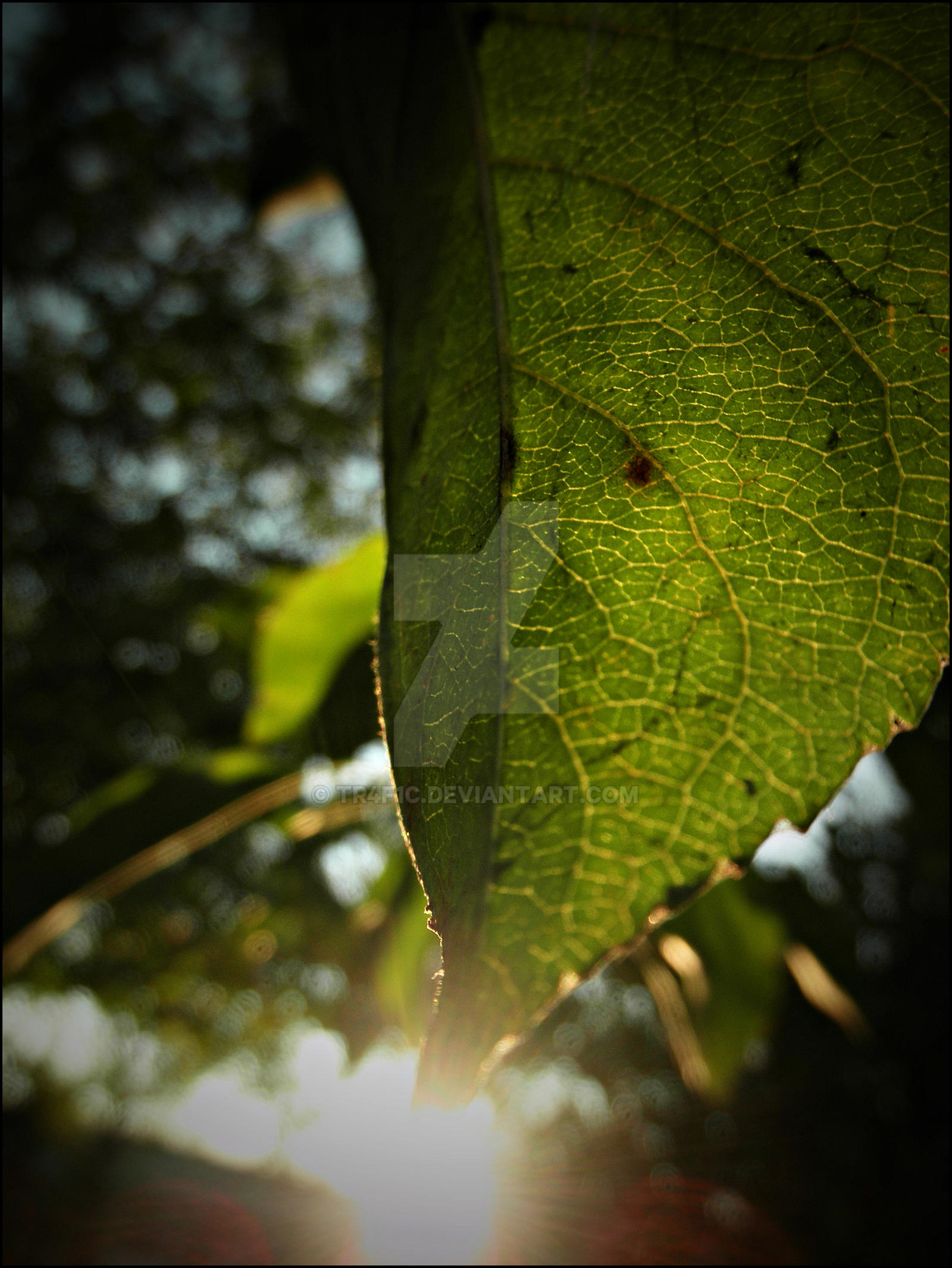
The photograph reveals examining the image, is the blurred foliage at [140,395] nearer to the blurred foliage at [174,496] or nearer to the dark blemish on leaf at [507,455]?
the blurred foliage at [174,496]

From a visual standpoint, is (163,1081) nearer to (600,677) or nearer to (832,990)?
(832,990)

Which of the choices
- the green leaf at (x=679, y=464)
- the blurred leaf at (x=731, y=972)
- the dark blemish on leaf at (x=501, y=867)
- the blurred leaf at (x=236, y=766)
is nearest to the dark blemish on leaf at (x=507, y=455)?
the green leaf at (x=679, y=464)

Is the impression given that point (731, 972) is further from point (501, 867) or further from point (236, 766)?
point (501, 867)

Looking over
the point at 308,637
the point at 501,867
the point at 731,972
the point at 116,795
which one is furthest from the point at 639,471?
the point at 731,972

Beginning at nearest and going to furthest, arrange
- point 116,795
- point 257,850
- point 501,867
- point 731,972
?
point 501,867
point 116,795
point 731,972
point 257,850

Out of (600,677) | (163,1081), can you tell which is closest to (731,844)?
(600,677)
